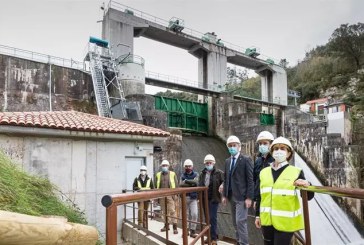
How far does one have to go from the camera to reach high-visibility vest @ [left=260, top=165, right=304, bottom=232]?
2.98m

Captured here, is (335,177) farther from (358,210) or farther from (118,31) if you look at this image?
(118,31)

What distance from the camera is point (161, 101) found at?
2211 centimetres

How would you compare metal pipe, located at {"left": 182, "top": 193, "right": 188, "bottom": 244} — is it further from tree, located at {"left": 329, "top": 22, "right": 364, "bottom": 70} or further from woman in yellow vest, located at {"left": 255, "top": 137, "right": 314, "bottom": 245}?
tree, located at {"left": 329, "top": 22, "right": 364, "bottom": 70}

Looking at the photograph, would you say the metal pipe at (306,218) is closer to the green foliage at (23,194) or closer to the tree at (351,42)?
the green foliage at (23,194)

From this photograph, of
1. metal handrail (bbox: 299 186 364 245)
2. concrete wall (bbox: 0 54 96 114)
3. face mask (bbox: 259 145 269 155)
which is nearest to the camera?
metal handrail (bbox: 299 186 364 245)

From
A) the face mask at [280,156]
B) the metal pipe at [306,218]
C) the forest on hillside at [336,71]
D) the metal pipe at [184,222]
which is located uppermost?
the forest on hillside at [336,71]

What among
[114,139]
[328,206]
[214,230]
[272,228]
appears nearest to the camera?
[272,228]

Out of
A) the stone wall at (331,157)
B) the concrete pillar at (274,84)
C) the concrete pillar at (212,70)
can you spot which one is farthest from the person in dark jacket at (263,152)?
the concrete pillar at (274,84)

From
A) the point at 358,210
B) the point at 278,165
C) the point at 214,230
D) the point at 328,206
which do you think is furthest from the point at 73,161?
the point at 358,210

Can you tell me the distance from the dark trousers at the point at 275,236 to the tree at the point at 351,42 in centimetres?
4578

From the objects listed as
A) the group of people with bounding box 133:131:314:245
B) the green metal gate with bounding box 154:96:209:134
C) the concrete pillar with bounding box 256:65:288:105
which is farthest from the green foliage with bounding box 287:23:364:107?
the group of people with bounding box 133:131:314:245

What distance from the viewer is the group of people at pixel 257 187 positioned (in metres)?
3.01

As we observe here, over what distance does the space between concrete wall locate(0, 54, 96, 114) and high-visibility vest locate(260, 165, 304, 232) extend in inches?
587

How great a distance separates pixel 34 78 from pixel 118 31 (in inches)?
272
